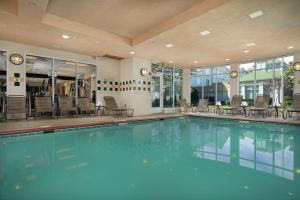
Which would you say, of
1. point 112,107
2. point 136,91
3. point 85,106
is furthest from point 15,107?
point 136,91

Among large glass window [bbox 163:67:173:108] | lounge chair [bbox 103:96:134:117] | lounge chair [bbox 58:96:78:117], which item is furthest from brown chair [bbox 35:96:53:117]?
large glass window [bbox 163:67:173:108]

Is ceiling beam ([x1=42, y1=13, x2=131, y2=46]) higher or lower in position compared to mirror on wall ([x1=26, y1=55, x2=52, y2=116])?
higher

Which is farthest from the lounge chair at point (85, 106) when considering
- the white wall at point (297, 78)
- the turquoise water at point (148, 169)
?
the white wall at point (297, 78)

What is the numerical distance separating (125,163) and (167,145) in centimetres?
136

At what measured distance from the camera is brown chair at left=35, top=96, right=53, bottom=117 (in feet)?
21.9

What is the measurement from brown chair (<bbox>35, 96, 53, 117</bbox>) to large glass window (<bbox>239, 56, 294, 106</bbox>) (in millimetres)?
9743

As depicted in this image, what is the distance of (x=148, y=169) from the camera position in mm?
2562

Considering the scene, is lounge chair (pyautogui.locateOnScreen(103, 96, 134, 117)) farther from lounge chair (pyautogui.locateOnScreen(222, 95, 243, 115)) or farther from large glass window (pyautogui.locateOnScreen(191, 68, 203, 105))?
large glass window (pyautogui.locateOnScreen(191, 68, 203, 105))

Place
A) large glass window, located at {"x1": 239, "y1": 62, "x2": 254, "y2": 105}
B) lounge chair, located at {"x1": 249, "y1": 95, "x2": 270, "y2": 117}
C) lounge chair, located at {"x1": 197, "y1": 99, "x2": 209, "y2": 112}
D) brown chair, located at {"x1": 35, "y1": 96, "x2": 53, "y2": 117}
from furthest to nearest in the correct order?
1. lounge chair, located at {"x1": 197, "y1": 99, "x2": 209, "y2": 112}
2. large glass window, located at {"x1": 239, "y1": 62, "x2": 254, "y2": 105}
3. lounge chair, located at {"x1": 249, "y1": 95, "x2": 270, "y2": 117}
4. brown chair, located at {"x1": 35, "y1": 96, "x2": 53, "y2": 117}

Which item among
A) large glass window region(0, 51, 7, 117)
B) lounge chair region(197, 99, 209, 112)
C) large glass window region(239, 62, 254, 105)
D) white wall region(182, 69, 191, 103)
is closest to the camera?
large glass window region(0, 51, 7, 117)

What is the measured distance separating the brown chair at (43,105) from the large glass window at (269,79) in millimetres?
9743

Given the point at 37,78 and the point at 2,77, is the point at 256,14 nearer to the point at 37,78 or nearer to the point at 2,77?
the point at 37,78

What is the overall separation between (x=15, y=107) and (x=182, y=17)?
20.8 feet

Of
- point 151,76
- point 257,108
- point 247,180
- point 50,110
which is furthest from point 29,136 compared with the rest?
point 257,108
